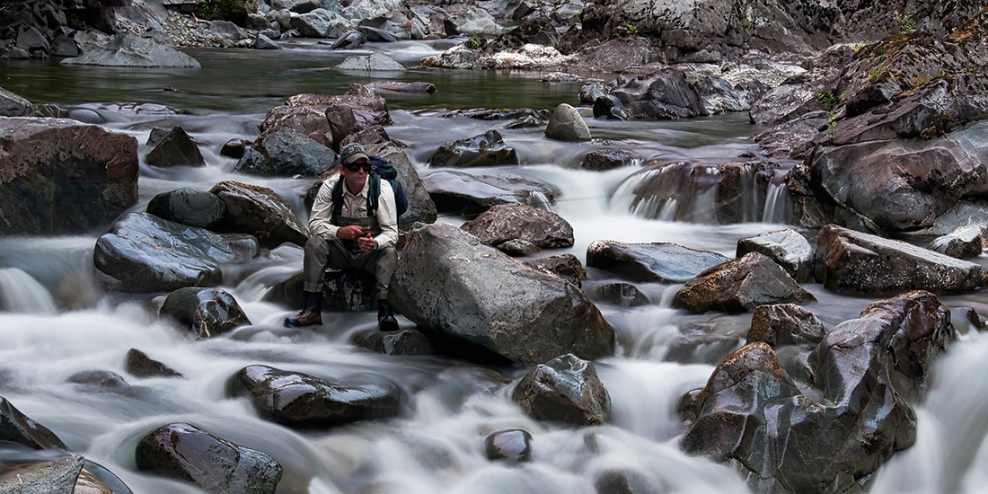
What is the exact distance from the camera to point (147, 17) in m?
32.7

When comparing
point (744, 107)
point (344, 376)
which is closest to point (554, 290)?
point (344, 376)

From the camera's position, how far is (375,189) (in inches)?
261

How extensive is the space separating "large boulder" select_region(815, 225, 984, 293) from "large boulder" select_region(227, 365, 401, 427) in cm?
383

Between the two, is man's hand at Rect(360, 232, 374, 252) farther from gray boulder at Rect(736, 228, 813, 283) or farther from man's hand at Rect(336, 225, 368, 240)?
gray boulder at Rect(736, 228, 813, 283)

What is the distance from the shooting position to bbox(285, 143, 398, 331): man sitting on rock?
21.6 ft

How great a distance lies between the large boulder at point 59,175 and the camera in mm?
7543

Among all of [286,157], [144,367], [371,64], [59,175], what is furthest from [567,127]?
[371,64]

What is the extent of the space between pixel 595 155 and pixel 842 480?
23.2 ft

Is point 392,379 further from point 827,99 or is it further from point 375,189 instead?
point 827,99

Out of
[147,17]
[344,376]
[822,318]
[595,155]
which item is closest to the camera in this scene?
[344,376]

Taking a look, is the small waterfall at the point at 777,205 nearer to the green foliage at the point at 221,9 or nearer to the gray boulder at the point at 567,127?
the gray boulder at the point at 567,127

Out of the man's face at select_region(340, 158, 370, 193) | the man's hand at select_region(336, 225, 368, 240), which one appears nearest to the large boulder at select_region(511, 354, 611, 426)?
the man's hand at select_region(336, 225, 368, 240)

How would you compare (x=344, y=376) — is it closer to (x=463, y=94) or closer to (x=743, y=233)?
(x=743, y=233)

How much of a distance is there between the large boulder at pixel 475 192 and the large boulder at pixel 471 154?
880 millimetres
